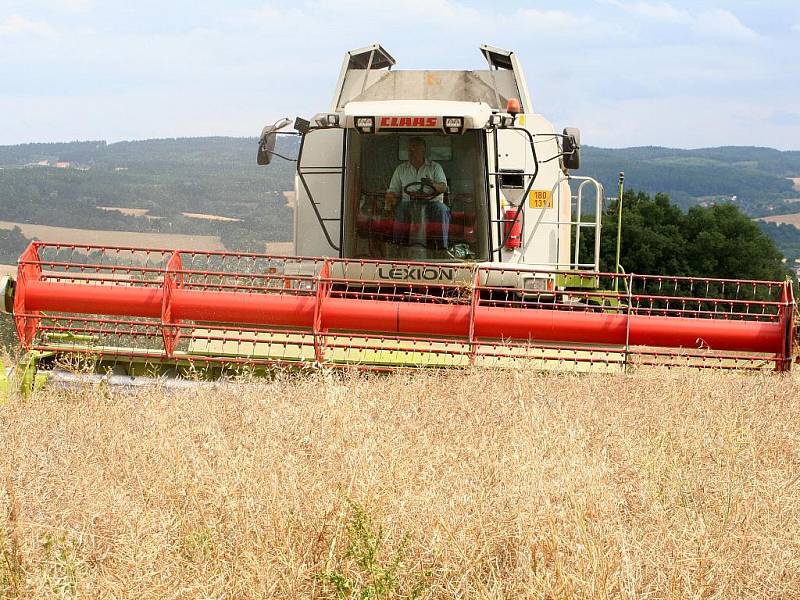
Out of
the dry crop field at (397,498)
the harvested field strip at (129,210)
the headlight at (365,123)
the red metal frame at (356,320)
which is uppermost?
the headlight at (365,123)

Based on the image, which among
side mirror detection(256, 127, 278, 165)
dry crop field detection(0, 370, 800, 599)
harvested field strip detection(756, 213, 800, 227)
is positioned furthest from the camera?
harvested field strip detection(756, 213, 800, 227)

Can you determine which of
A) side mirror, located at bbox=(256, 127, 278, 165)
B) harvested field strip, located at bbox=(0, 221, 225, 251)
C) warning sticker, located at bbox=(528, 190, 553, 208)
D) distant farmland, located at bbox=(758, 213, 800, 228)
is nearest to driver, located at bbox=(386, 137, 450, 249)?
side mirror, located at bbox=(256, 127, 278, 165)

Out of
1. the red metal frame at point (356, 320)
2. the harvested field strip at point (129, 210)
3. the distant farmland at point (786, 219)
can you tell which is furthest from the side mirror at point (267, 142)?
the distant farmland at point (786, 219)

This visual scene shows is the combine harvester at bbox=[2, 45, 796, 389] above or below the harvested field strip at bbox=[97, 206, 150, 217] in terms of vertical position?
above

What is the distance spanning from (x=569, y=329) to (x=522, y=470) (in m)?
2.73

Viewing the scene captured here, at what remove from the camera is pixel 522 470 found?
4.11 meters

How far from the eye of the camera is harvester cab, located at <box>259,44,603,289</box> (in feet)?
25.8

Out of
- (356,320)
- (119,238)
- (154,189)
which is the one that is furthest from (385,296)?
(154,189)

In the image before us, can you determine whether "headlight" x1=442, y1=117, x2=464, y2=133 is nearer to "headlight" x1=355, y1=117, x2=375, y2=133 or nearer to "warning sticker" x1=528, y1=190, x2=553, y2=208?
"headlight" x1=355, y1=117, x2=375, y2=133

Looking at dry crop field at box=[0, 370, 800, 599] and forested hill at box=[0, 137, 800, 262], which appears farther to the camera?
forested hill at box=[0, 137, 800, 262]

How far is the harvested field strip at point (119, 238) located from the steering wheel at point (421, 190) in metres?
32.6

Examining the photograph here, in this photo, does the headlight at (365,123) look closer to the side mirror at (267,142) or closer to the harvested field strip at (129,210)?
the side mirror at (267,142)

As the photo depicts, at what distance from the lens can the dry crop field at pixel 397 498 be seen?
3.29 metres

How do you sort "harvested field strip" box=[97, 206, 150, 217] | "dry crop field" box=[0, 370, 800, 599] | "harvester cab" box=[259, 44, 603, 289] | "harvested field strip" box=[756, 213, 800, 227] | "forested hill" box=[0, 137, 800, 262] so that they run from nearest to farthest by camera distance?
1. "dry crop field" box=[0, 370, 800, 599]
2. "harvester cab" box=[259, 44, 603, 289]
3. "forested hill" box=[0, 137, 800, 262]
4. "harvested field strip" box=[97, 206, 150, 217]
5. "harvested field strip" box=[756, 213, 800, 227]
